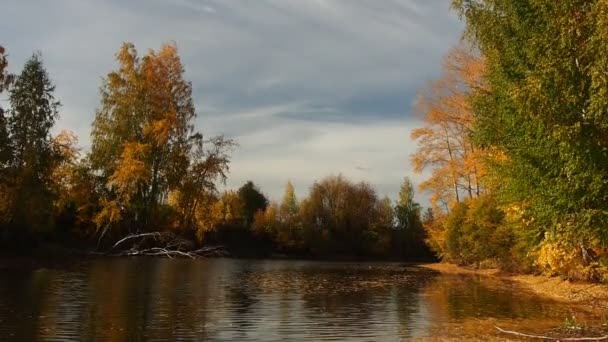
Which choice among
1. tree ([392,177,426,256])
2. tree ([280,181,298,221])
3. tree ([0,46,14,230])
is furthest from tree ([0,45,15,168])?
tree ([392,177,426,256])

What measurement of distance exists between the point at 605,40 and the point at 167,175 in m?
43.9

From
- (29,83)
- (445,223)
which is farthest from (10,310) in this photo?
(445,223)

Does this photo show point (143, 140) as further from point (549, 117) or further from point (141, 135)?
point (549, 117)

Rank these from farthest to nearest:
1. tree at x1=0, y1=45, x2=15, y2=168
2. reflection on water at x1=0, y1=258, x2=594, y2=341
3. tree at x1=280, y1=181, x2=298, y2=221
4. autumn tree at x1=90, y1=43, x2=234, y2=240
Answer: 1. tree at x1=280, y1=181, x2=298, y2=221
2. autumn tree at x1=90, y1=43, x2=234, y2=240
3. tree at x1=0, y1=45, x2=15, y2=168
4. reflection on water at x1=0, y1=258, x2=594, y2=341

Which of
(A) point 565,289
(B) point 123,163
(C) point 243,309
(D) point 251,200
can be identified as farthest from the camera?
(D) point 251,200

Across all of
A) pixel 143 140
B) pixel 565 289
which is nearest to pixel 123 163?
pixel 143 140

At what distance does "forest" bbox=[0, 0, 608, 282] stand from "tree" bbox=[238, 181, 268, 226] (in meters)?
0.42

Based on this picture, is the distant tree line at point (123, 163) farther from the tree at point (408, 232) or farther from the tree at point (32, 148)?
the tree at point (408, 232)

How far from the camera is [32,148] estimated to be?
3891 centimetres

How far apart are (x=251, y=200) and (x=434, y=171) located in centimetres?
5061

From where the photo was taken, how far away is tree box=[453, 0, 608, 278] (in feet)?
50.4

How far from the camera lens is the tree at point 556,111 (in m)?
15.4

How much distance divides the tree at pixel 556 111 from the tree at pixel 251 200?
67.3 meters

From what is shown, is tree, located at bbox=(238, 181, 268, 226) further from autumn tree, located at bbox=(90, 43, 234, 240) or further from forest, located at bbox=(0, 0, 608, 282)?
autumn tree, located at bbox=(90, 43, 234, 240)
